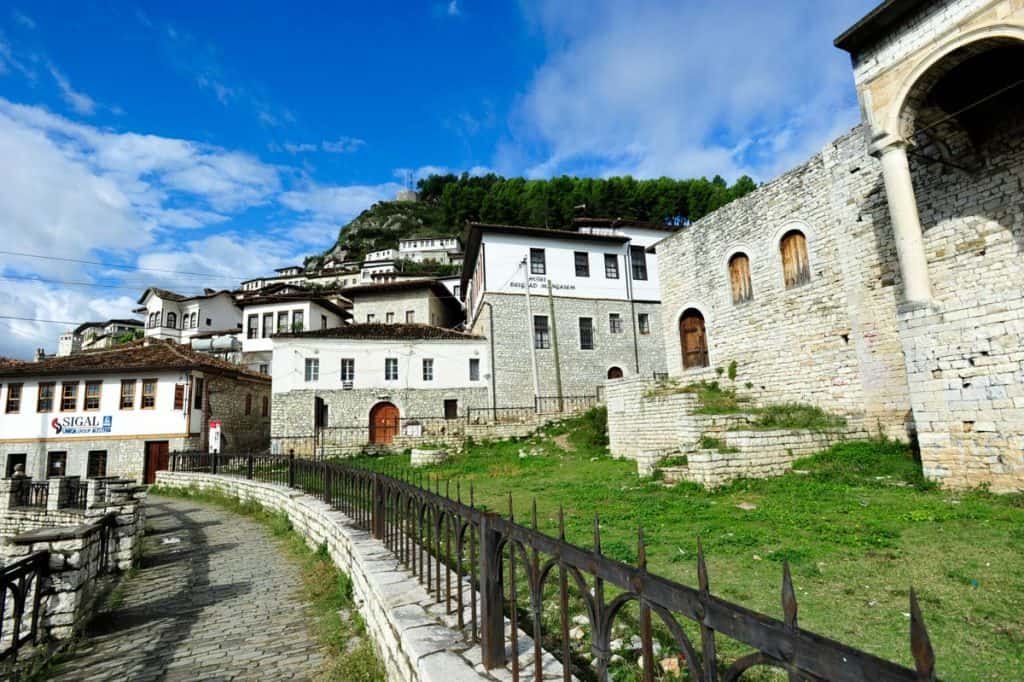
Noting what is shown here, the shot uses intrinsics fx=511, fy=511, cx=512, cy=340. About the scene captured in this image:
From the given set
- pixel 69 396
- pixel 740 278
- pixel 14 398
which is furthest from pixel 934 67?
pixel 14 398

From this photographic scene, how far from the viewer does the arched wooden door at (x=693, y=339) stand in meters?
18.2

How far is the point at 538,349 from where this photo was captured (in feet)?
93.5

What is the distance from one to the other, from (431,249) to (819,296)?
242ft

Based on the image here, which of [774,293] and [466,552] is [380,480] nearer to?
[466,552]

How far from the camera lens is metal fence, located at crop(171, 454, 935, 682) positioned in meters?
1.34

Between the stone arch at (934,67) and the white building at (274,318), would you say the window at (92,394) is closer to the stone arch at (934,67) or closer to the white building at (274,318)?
the white building at (274,318)

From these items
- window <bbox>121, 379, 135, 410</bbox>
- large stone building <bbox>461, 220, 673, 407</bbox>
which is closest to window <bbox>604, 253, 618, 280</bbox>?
large stone building <bbox>461, 220, 673, 407</bbox>

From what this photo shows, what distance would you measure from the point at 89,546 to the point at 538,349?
2328cm

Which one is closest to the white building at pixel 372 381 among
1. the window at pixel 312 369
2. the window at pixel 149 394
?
the window at pixel 312 369

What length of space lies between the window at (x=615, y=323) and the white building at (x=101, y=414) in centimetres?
2200

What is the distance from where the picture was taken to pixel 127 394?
25578mm

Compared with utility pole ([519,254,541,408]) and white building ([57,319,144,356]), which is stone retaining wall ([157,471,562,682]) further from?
white building ([57,319,144,356])

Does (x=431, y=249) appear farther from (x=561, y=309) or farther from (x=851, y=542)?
(x=851, y=542)

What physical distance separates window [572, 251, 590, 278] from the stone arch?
2047 centimetres
